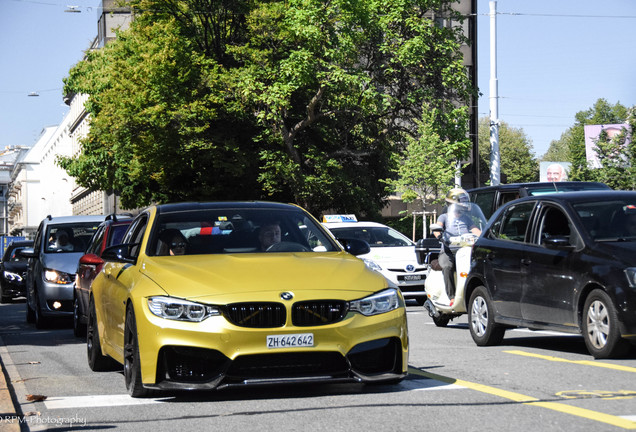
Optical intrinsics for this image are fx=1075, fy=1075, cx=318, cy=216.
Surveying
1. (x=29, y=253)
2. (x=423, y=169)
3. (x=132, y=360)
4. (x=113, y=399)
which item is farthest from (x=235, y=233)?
(x=423, y=169)

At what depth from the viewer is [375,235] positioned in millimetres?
23484

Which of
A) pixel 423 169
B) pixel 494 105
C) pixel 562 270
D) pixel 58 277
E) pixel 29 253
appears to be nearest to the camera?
pixel 562 270

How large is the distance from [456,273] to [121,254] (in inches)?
262

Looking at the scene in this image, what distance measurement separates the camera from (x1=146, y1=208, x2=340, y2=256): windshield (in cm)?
884

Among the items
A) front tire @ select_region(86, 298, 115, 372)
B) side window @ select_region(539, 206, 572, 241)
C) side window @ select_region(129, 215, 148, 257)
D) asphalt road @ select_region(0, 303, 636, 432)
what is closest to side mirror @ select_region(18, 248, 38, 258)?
asphalt road @ select_region(0, 303, 636, 432)

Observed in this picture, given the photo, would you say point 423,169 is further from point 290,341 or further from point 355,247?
Result: point 290,341

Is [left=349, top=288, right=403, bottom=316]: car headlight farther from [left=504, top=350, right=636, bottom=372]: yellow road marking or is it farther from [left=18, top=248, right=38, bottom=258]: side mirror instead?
[left=18, top=248, right=38, bottom=258]: side mirror

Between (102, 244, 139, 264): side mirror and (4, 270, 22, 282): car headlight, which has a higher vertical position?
(102, 244, 139, 264): side mirror

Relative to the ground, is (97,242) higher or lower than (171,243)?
lower

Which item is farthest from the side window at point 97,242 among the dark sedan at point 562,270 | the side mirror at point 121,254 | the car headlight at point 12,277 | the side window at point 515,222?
the car headlight at point 12,277

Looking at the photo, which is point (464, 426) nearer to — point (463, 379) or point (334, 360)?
point (334, 360)

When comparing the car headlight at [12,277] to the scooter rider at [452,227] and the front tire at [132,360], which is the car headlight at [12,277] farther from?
the front tire at [132,360]

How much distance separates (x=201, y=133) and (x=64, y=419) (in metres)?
34.3

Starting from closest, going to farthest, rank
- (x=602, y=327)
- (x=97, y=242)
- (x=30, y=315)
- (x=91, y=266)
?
1. (x=602, y=327)
2. (x=91, y=266)
3. (x=97, y=242)
4. (x=30, y=315)
